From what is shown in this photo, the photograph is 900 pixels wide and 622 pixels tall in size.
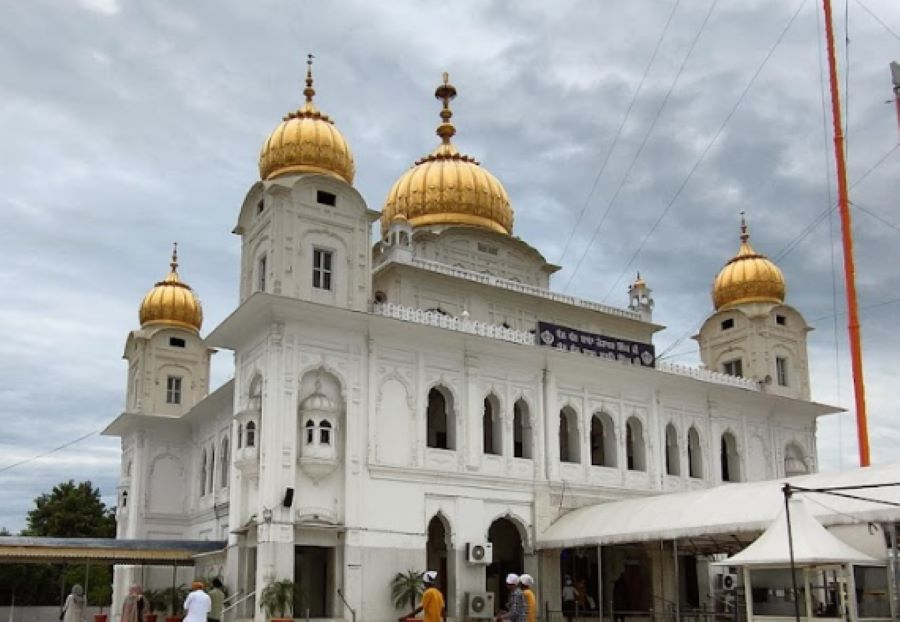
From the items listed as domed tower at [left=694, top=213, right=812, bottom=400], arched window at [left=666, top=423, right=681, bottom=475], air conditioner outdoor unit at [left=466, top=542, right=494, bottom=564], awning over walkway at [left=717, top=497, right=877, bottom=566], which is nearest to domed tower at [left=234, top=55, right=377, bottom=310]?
air conditioner outdoor unit at [left=466, top=542, right=494, bottom=564]

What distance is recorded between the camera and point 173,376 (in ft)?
122

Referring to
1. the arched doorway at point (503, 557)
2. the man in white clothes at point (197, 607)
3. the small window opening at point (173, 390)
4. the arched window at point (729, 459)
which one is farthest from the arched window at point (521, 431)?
the small window opening at point (173, 390)

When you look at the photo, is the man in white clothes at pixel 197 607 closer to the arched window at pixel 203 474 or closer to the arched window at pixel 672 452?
the arched window at pixel 672 452

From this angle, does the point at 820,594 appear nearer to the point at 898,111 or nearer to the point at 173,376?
the point at 898,111

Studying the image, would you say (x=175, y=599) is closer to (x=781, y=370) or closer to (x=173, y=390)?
(x=173, y=390)

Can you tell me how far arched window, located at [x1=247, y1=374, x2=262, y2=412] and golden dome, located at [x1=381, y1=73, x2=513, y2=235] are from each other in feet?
31.7

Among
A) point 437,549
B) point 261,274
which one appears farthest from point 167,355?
point 437,549

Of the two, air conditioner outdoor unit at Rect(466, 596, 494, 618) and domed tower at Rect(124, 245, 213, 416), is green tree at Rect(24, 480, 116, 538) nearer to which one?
domed tower at Rect(124, 245, 213, 416)

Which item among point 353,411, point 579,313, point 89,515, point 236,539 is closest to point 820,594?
point 353,411

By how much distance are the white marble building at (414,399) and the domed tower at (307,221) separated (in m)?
0.06

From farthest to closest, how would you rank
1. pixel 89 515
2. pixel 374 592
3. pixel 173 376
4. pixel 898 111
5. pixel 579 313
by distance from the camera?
pixel 89 515, pixel 173 376, pixel 579 313, pixel 374 592, pixel 898 111

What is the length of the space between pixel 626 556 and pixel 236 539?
11943 millimetres

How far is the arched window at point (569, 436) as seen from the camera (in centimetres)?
2906

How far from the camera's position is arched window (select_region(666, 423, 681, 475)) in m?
31.0
